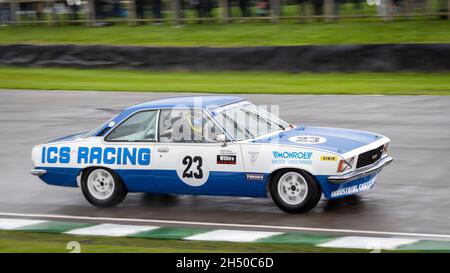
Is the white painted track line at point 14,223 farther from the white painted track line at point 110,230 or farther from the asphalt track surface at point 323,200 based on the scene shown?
the white painted track line at point 110,230

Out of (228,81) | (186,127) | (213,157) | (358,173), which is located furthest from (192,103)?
(228,81)

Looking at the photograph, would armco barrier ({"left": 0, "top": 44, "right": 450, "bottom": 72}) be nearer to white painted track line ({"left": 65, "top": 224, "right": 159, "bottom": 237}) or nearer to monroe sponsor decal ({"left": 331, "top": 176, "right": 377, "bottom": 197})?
monroe sponsor decal ({"left": 331, "top": 176, "right": 377, "bottom": 197})

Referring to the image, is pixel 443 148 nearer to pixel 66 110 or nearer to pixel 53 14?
pixel 66 110

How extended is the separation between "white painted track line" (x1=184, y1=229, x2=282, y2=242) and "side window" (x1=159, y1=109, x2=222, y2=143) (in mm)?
1259

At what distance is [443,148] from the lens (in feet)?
45.5

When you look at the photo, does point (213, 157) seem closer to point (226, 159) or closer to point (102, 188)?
point (226, 159)

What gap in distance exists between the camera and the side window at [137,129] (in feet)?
35.5

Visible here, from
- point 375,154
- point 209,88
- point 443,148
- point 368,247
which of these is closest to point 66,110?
point 209,88

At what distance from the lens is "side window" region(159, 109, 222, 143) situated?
10.5 metres

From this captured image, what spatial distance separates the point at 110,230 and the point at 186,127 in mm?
1526

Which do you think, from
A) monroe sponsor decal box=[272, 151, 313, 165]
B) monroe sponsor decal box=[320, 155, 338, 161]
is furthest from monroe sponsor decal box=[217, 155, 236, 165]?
monroe sponsor decal box=[320, 155, 338, 161]

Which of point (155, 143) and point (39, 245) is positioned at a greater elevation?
point (155, 143)

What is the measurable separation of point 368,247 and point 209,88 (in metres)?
14.5

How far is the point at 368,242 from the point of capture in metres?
8.84
